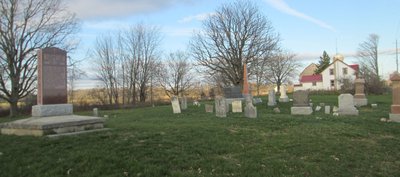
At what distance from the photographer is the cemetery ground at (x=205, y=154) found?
6371 mm

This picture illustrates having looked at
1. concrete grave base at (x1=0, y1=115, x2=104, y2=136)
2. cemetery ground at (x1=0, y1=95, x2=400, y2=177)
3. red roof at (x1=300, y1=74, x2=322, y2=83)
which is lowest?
cemetery ground at (x1=0, y1=95, x2=400, y2=177)

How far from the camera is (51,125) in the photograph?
Result: 9.52m

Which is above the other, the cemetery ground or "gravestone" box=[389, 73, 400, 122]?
"gravestone" box=[389, 73, 400, 122]

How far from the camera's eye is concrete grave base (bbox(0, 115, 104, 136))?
31.1 ft

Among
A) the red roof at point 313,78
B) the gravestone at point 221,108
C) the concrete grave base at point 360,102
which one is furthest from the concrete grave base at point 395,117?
the red roof at point 313,78

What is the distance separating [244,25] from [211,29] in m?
3.89

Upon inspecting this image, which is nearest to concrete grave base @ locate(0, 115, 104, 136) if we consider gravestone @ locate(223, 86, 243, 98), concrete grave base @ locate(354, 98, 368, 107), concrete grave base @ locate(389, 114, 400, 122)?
concrete grave base @ locate(389, 114, 400, 122)

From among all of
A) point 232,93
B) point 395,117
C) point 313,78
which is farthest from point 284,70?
point 395,117

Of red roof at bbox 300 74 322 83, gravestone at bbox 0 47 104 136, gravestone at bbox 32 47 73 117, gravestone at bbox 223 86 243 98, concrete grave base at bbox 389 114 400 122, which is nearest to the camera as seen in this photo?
gravestone at bbox 0 47 104 136

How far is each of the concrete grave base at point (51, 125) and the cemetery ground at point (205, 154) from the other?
1.32 ft

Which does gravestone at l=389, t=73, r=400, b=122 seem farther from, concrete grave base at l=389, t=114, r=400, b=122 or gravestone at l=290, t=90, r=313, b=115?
gravestone at l=290, t=90, r=313, b=115

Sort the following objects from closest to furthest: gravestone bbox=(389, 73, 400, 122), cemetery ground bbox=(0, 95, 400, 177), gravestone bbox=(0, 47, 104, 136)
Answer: cemetery ground bbox=(0, 95, 400, 177) → gravestone bbox=(0, 47, 104, 136) → gravestone bbox=(389, 73, 400, 122)

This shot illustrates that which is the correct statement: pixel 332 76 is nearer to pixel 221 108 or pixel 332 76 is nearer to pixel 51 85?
pixel 221 108

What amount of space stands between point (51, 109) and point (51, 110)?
3 cm
